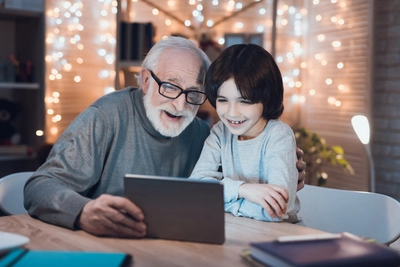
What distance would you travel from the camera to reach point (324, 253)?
0.96m

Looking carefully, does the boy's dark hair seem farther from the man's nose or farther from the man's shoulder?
the man's shoulder

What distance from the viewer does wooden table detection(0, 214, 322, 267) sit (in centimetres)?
107

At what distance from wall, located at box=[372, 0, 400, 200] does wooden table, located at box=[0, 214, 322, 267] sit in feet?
7.23

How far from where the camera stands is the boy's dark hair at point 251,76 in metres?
1.41

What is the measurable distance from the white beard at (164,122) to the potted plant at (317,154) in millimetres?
2016

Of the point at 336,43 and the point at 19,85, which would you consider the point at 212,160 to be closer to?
the point at 19,85

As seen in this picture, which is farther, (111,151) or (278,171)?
(111,151)

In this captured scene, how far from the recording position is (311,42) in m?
4.01

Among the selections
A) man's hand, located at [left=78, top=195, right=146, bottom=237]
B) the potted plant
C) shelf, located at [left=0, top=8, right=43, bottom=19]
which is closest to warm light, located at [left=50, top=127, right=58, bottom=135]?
shelf, located at [left=0, top=8, right=43, bottom=19]

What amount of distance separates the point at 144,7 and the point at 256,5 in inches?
31.3

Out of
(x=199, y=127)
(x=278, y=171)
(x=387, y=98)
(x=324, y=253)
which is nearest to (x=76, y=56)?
(x=387, y=98)

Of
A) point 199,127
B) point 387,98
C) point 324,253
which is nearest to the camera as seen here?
point 324,253

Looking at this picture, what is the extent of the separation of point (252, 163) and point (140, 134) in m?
0.42

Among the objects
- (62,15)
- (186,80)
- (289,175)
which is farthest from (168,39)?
(62,15)
